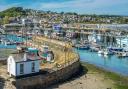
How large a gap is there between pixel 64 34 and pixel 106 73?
60.5 metres

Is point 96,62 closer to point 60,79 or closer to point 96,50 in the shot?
point 96,50

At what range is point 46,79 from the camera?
3666cm

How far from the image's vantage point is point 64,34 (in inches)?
4213

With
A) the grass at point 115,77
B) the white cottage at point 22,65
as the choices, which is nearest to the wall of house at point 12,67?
the white cottage at point 22,65

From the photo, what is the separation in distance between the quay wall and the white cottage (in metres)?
0.87

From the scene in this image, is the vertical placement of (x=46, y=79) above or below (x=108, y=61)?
above

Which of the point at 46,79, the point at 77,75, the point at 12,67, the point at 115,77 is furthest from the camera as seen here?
the point at 115,77

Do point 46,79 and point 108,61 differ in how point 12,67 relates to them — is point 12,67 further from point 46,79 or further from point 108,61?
point 108,61

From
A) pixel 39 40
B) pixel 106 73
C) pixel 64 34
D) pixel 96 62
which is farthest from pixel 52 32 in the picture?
pixel 106 73

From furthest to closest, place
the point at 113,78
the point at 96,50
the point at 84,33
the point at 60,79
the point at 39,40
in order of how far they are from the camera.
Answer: the point at 84,33 < the point at 39,40 < the point at 96,50 < the point at 113,78 < the point at 60,79

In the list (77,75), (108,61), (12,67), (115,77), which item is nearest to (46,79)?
(12,67)

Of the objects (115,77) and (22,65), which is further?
(115,77)

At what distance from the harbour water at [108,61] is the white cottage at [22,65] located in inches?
672

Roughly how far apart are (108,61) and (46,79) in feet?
87.6
